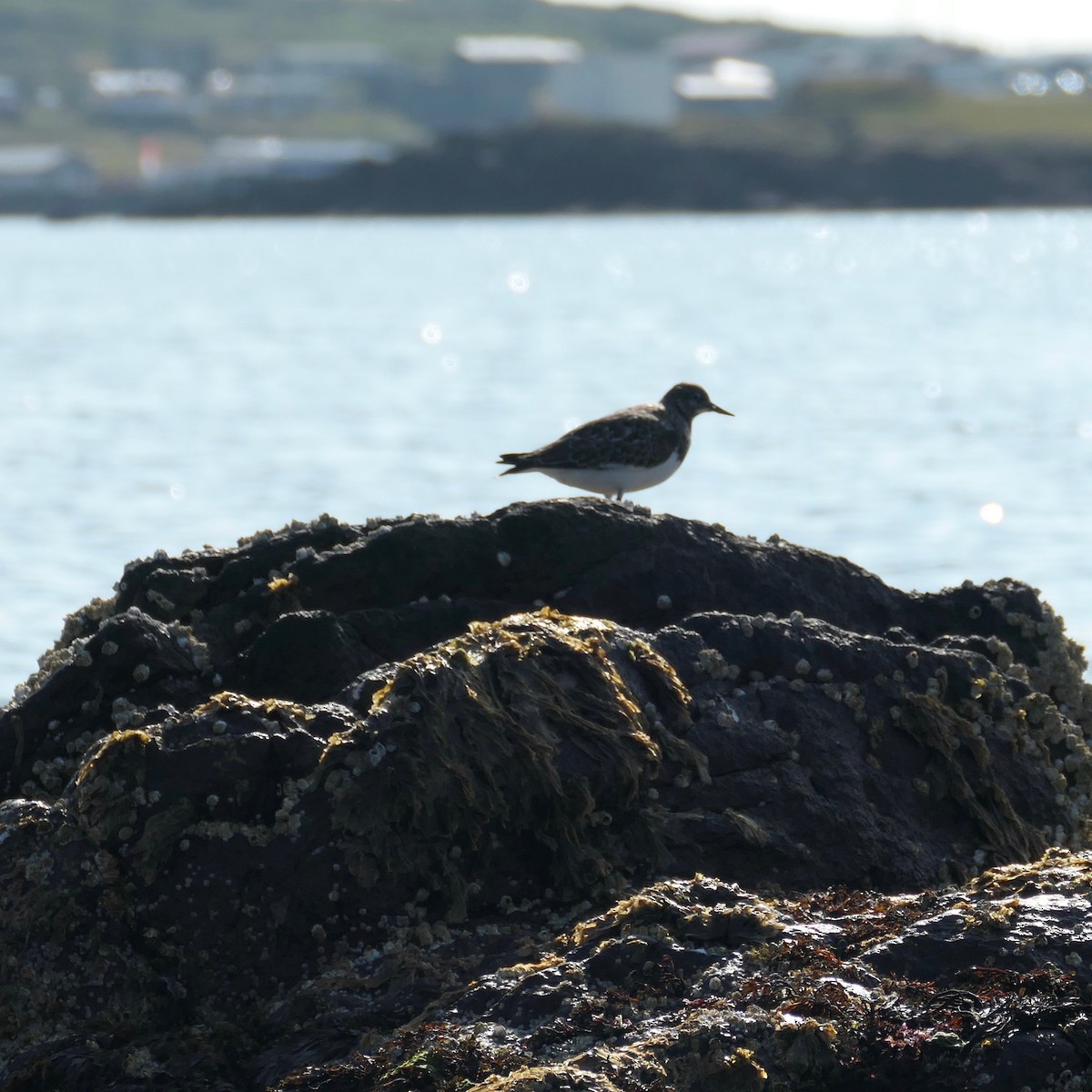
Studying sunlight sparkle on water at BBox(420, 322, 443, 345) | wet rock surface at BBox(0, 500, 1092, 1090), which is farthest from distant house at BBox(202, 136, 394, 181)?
wet rock surface at BBox(0, 500, 1092, 1090)

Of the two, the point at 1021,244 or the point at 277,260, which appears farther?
the point at 1021,244

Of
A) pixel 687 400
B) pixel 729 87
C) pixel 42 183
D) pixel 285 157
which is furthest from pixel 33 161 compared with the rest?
pixel 687 400

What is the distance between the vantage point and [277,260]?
111 m

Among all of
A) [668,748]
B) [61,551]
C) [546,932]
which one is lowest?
[61,551]

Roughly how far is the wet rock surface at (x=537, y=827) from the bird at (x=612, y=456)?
2.10 metres

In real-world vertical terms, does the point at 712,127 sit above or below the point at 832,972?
above

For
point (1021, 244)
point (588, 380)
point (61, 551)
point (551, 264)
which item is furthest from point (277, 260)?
point (61, 551)

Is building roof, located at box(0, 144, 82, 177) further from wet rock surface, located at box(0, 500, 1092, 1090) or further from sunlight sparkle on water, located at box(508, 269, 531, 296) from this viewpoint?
wet rock surface, located at box(0, 500, 1092, 1090)

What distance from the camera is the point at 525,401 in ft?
131

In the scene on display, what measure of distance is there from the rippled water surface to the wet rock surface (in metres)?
9.06

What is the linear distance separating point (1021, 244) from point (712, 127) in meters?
39.0

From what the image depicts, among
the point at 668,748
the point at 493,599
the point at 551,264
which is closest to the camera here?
the point at 668,748

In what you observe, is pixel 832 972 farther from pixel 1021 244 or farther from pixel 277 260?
pixel 1021 244

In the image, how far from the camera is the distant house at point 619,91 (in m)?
169
